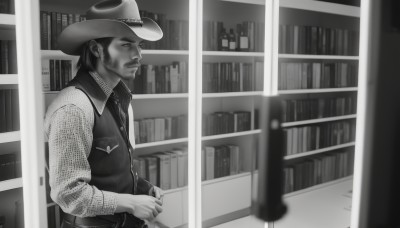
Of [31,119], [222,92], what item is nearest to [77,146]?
[31,119]

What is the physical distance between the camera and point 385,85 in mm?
1084

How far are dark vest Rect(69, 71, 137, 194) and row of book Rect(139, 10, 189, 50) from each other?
1088 mm

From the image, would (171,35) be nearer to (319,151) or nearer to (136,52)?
(136,52)

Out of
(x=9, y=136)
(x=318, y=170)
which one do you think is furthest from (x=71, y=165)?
(x=318, y=170)

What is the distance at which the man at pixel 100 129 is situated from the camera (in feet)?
3.77

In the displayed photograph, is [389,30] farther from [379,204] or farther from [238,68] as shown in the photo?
[238,68]

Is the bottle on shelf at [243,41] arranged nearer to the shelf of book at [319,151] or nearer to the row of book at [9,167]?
the shelf of book at [319,151]

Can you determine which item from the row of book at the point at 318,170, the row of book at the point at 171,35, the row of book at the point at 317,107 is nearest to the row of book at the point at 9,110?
the row of book at the point at 171,35

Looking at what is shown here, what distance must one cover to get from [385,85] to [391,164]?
262 millimetres

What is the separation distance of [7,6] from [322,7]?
2609 mm

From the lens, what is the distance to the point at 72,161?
115 centimetres

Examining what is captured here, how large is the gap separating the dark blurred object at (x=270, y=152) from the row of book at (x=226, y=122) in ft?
7.36

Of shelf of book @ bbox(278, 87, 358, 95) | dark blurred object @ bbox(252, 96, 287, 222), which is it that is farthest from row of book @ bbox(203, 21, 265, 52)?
dark blurred object @ bbox(252, 96, 287, 222)

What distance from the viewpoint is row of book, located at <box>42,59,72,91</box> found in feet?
5.89
